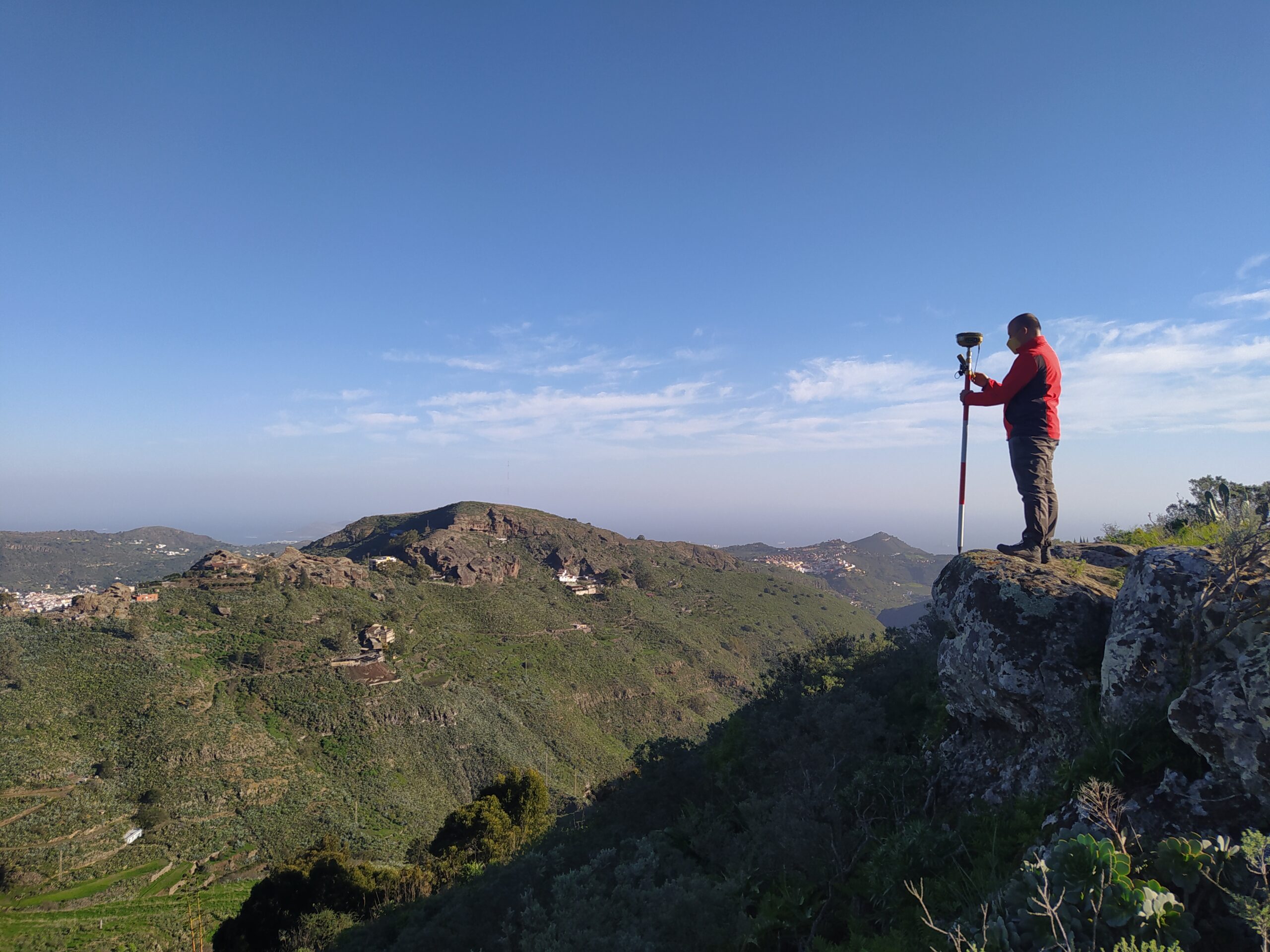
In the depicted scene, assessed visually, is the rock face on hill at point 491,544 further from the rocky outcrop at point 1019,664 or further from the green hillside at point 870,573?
the rocky outcrop at point 1019,664

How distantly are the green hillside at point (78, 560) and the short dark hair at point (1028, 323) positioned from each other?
152 m

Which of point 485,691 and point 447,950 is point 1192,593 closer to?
point 447,950

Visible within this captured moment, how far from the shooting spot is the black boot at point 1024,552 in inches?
233

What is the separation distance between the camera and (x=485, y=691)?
56.8m

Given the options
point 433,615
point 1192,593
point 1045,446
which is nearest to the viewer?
point 1192,593

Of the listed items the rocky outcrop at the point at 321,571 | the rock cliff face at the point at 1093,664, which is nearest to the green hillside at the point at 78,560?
the rocky outcrop at the point at 321,571

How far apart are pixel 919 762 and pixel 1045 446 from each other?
3.79m

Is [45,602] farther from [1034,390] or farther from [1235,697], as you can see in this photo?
[1235,697]

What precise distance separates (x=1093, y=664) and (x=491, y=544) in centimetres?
9770

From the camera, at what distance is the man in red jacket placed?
5.82m

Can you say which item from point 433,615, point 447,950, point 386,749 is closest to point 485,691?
point 386,749

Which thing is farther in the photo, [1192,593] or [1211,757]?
[1192,593]

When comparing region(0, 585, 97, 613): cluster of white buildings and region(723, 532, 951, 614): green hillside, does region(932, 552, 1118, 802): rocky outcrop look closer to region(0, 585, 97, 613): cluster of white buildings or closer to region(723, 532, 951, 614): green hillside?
region(0, 585, 97, 613): cluster of white buildings

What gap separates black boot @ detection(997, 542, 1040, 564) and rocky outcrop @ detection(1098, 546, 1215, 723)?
5.85 feet
